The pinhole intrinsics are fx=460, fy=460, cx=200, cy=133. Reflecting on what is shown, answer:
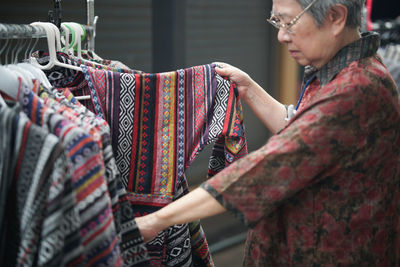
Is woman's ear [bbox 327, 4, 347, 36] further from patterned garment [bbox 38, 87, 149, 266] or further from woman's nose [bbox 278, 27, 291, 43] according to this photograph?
patterned garment [bbox 38, 87, 149, 266]

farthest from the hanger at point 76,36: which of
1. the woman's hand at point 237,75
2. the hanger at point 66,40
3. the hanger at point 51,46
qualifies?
the woman's hand at point 237,75

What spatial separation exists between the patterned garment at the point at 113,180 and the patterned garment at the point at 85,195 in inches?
1.8

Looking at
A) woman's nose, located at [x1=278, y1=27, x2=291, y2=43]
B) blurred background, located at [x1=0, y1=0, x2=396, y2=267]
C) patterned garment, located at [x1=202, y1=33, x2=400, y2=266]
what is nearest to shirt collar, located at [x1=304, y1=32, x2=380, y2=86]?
patterned garment, located at [x1=202, y1=33, x2=400, y2=266]

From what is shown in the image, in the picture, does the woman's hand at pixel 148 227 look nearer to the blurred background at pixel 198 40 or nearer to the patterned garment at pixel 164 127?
the patterned garment at pixel 164 127

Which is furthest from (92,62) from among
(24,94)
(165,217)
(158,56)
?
(158,56)

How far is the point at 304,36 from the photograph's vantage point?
116cm

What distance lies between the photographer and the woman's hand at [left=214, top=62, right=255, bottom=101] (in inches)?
54.7

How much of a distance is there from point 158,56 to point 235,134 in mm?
1569

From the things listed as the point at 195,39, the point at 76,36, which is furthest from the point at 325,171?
the point at 195,39

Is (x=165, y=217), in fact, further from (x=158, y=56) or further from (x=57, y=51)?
(x=158, y=56)

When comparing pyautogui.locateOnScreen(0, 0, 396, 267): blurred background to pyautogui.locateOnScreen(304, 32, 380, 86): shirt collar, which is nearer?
pyautogui.locateOnScreen(304, 32, 380, 86): shirt collar

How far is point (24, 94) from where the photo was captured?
3.15 ft

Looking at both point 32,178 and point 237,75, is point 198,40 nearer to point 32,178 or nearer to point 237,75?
point 237,75

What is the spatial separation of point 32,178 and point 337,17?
31.2 inches
